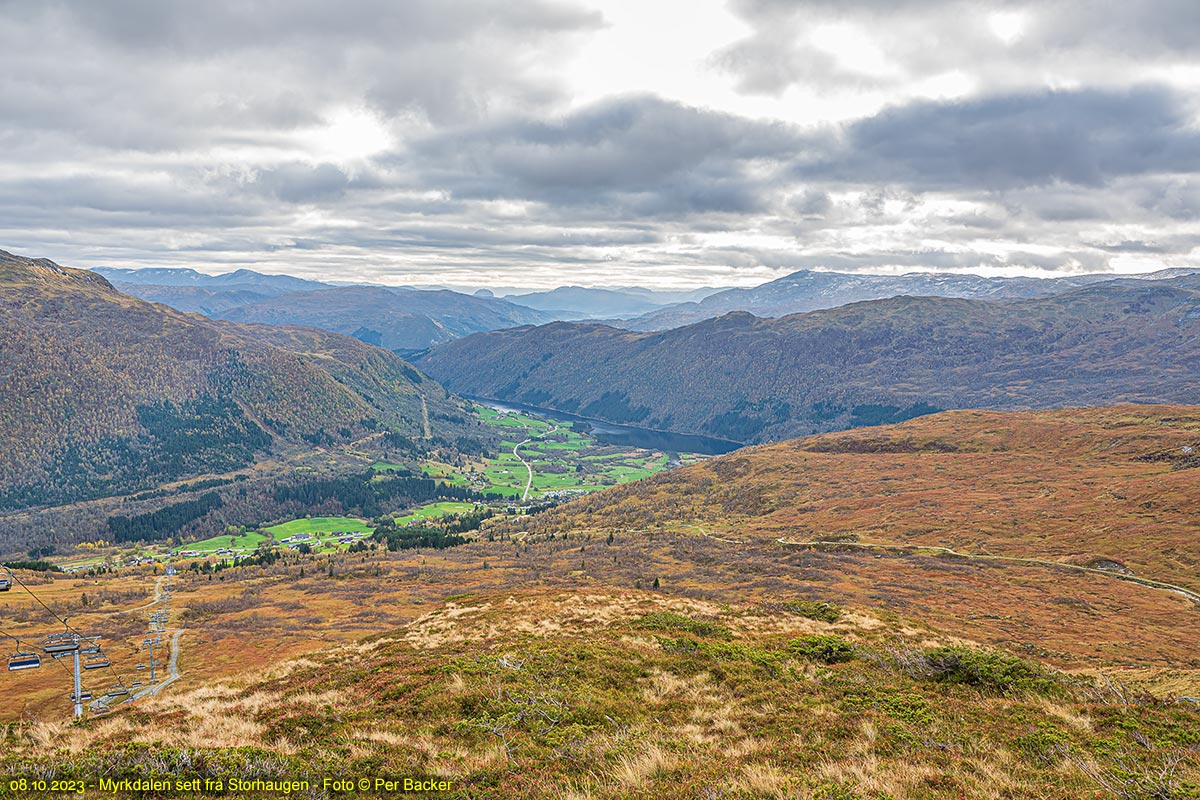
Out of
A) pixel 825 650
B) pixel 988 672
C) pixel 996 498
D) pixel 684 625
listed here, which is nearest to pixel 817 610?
pixel 684 625

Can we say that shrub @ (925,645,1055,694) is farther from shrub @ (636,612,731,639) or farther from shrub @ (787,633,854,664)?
shrub @ (636,612,731,639)

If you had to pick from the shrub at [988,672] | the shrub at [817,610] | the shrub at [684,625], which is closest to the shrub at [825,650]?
the shrub at [988,672]

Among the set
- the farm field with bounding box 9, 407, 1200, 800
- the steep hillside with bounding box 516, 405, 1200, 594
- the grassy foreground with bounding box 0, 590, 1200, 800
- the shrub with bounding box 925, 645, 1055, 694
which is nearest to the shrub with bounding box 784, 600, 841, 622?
the farm field with bounding box 9, 407, 1200, 800

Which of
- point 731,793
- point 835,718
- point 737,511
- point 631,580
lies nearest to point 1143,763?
point 835,718

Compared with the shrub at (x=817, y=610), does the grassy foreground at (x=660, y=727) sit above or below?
above

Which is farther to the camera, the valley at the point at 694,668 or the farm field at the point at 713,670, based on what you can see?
the farm field at the point at 713,670

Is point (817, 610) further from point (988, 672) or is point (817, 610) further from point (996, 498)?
point (996, 498)

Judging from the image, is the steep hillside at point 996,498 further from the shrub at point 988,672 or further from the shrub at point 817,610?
the shrub at point 988,672

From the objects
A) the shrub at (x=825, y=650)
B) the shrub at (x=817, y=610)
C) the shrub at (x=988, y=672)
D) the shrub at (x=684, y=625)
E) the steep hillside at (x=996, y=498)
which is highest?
the shrub at (x=988, y=672)
